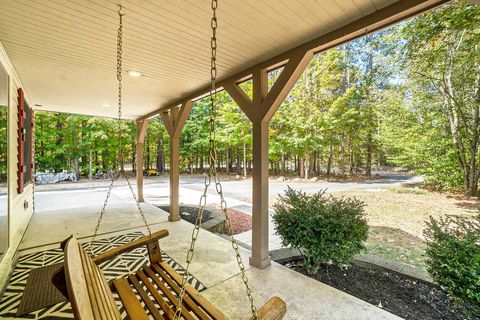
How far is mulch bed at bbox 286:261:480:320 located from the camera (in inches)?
85.4

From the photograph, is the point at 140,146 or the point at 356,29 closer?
the point at 356,29

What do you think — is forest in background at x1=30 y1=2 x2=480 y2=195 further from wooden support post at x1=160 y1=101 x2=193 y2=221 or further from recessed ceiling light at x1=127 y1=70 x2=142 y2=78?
recessed ceiling light at x1=127 y1=70 x2=142 y2=78

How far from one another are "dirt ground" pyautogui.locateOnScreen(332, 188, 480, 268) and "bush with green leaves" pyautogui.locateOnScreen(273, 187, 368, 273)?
0.90 m

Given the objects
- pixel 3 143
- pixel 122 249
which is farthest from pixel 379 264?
pixel 3 143

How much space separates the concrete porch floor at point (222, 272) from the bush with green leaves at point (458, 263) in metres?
0.58

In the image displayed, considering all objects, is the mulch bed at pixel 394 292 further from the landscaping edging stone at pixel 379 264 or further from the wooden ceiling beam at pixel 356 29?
the wooden ceiling beam at pixel 356 29

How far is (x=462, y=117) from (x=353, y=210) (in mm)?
7677

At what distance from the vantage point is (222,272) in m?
2.86

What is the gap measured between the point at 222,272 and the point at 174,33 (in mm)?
2879

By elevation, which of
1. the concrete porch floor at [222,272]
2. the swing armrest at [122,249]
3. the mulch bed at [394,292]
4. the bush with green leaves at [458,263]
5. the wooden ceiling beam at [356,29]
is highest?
the wooden ceiling beam at [356,29]

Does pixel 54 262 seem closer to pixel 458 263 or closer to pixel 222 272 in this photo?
pixel 222 272

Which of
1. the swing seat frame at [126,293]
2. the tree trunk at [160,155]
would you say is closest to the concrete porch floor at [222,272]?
the swing seat frame at [126,293]

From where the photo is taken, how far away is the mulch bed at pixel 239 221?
15.3 ft

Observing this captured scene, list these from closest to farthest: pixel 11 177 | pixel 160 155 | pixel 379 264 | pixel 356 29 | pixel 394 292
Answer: pixel 356 29, pixel 394 292, pixel 379 264, pixel 11 177, pixel 160 155
